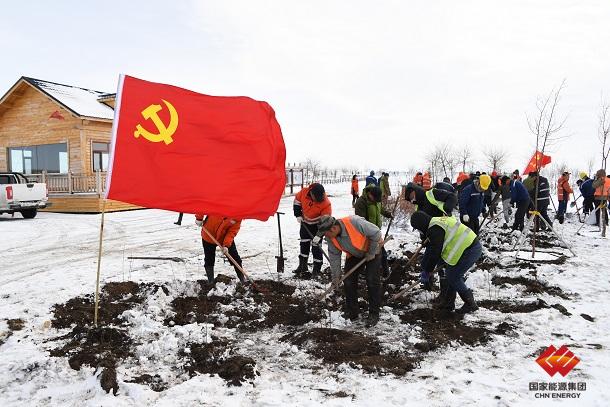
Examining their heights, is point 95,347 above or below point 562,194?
below

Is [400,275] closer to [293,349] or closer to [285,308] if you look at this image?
[285,308]

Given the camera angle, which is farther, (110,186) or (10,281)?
(10,281)

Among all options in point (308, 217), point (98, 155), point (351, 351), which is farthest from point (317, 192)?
point (98, 155)

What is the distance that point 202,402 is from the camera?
3318 mm

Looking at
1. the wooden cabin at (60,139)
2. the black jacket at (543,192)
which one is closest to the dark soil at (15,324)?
the black jacket at (543,192)

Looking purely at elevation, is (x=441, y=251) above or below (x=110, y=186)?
below

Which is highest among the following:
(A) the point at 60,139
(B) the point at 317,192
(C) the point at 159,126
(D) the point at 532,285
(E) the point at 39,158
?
(A) the point at 60,139

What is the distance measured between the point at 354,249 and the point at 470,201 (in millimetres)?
4853

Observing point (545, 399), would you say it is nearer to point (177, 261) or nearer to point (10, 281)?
point (177, 261)

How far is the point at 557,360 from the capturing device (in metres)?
4.00

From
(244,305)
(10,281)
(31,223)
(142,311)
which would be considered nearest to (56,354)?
(142,311)

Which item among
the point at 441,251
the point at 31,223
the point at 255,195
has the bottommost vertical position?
the point at 31,223

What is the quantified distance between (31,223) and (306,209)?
1190 cm

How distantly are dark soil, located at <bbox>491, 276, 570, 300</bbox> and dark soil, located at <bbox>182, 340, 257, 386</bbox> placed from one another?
15.3ft
